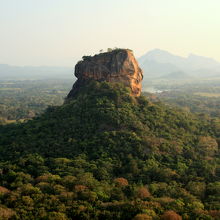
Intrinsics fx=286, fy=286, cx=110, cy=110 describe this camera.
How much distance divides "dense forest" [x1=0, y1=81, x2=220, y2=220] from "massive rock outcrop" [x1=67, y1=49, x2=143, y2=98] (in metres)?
2.38

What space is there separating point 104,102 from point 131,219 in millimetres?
22520

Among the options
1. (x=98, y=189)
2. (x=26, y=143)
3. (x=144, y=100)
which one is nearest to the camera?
(x=98, y=189)

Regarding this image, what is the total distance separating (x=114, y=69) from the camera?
147 feet

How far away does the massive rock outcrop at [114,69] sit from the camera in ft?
148

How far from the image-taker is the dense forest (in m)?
20.6

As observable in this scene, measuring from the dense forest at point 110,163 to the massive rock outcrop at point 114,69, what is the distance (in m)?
2.38

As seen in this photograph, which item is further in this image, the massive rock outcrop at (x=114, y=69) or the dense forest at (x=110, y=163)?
the massive rock outcrop at (x=114, y=69)

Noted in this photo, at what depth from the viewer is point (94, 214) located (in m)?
19.5

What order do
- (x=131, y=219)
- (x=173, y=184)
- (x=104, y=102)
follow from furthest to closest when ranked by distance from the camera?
(x=104, y=102) < (x=173, y=184) < (x=131, y=219)

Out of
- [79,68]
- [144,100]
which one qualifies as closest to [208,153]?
[144,100]

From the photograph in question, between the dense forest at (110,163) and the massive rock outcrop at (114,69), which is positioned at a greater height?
the massive rock outcrop at (114,69)

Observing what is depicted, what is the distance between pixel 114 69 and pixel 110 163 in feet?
64.3

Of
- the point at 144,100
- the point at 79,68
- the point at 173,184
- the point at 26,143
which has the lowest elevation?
the point at 173,184

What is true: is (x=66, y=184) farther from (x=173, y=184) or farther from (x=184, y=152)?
(x=184, y=152)
